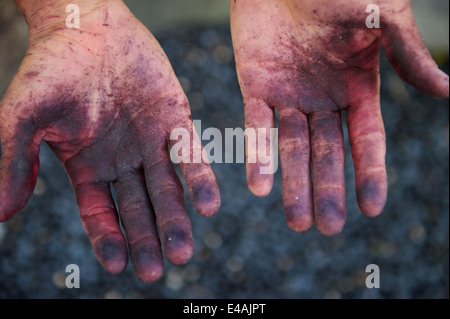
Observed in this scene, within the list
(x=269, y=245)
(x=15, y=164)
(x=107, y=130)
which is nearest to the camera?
(x=15, y=164)

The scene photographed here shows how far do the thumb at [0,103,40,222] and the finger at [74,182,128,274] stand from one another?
8.2 inches

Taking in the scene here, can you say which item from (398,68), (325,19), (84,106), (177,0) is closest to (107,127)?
(84,106)

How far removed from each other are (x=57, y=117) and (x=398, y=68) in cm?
122

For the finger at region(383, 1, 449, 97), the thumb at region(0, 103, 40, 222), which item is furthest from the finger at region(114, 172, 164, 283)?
the finger at region(383, 1, 449, 97)

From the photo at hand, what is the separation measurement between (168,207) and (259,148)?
39 centimetres

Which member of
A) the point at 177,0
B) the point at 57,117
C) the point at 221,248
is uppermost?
the point at 177,0

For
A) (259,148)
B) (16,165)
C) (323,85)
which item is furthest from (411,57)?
(16,165)

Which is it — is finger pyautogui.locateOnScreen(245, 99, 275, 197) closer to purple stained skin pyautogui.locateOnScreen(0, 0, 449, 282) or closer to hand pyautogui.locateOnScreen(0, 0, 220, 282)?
purple stained skin pyautogui.locateOnScreen(0, 0, 449, 282)

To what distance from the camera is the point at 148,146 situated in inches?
60.3

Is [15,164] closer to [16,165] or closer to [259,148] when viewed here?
[16,165]

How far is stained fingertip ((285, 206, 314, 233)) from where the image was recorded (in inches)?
55.8

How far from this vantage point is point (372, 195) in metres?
1.38

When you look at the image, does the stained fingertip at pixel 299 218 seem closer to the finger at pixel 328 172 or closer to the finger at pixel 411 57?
the finger at pixel 328 172
